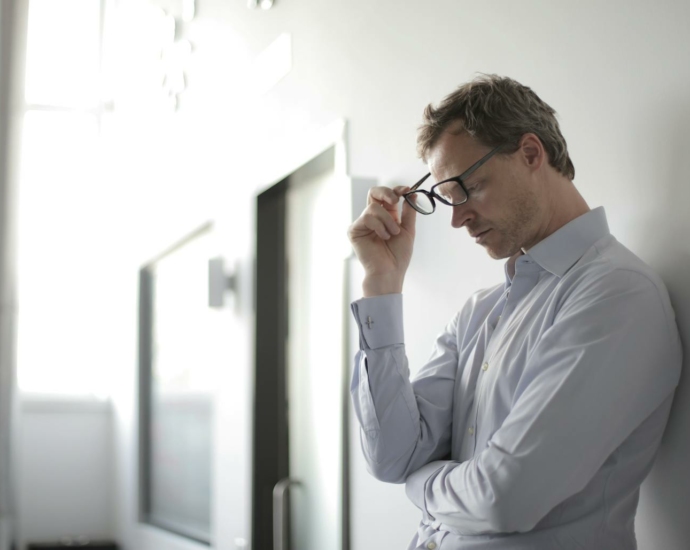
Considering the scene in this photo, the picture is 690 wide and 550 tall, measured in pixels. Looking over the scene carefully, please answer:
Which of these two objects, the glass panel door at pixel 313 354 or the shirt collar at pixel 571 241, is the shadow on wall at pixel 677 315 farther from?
the glass panel door at pixel 313 354

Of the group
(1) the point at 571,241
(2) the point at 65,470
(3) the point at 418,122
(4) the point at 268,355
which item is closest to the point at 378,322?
(1) the point at 571,241

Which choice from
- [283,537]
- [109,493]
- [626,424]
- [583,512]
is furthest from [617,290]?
[109,493]

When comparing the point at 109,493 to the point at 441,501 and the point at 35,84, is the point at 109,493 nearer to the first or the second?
the point at 35,84

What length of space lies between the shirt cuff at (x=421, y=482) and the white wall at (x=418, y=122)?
1.13 feet

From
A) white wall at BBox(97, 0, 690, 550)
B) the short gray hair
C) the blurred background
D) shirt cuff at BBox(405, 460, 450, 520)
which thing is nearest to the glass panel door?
the blurred background

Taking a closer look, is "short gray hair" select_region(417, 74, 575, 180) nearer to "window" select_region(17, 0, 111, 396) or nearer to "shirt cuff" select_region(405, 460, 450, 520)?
"shirt cuff" select_region(405, 460, 450, 520)

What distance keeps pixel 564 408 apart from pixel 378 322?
52cm

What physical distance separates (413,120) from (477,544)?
1.20 meters

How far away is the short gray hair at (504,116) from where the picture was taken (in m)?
1.43

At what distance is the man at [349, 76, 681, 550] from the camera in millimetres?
1203

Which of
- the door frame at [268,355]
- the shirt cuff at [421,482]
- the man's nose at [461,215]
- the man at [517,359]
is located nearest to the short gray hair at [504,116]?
the man at [517,359]

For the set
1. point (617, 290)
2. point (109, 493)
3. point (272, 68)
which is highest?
point (272, 68)

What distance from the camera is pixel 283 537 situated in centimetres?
320

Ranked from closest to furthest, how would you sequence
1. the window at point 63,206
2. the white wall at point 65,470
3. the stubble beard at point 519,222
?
1. the stubble beard at point 519,222
2. the white wall at point 65,470
3. the window at point 63,206
